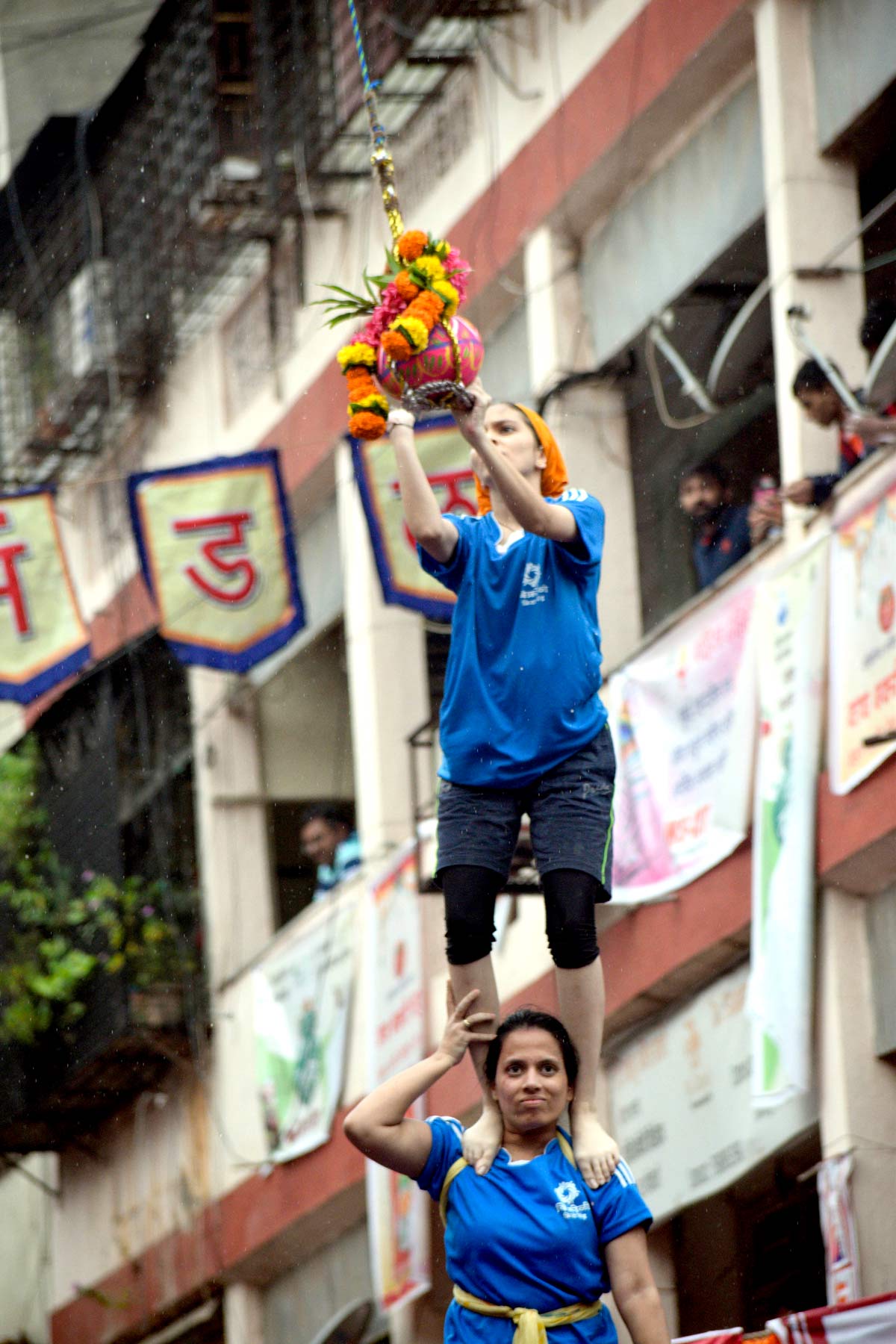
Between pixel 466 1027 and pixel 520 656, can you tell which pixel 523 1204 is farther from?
pixel 520 656

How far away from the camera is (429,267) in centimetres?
692

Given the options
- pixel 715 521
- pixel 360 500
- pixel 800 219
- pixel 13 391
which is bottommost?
pixel 715 521

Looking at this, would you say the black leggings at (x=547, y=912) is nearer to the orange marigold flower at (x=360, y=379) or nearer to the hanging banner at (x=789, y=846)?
the orange marigold flower at (x=360, y=379)

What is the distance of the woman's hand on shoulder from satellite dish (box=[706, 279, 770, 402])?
590 centimetres

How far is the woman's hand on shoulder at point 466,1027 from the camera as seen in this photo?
6.83 metres

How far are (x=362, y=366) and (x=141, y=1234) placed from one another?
12.0 meters

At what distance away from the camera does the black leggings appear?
683 centimetres

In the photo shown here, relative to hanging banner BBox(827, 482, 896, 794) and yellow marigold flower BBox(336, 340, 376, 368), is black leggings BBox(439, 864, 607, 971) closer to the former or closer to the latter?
yellow marigold flower BBox(336, 340, 376, 368)

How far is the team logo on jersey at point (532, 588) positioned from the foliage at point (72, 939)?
11.3 m

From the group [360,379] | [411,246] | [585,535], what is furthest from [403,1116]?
[411,246]

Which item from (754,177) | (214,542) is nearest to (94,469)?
(214,542)

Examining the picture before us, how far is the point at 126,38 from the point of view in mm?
20688

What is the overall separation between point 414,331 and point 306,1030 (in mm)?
9392

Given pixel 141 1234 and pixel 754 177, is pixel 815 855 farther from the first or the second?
pixel 141 1234
